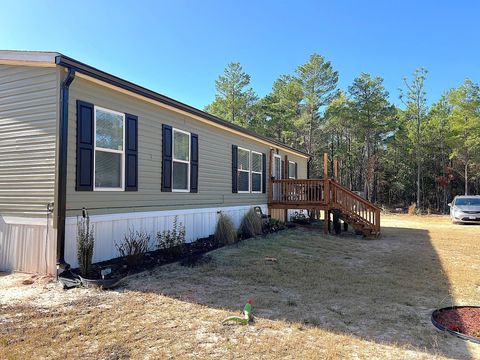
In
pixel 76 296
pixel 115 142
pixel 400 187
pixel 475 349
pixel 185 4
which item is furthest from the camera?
pixel 400 187

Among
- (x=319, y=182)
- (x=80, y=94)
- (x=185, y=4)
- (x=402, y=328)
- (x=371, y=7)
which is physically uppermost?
(x=371, y=7)

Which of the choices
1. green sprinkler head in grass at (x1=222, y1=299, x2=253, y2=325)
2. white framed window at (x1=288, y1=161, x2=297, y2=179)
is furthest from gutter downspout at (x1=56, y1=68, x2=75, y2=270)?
white framed window at (x1=288, y1=161, x2=297, y2=179)

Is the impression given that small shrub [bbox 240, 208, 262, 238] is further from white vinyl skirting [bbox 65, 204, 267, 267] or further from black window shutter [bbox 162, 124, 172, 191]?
black window shutter [bbox 162, 124, 172, 191]

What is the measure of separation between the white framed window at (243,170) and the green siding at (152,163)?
271 mm

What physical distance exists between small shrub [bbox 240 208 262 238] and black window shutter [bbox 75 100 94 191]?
565 centimetres

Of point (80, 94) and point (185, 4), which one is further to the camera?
point (185, 4)

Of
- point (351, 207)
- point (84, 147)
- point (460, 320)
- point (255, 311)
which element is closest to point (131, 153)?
point (84, 147)

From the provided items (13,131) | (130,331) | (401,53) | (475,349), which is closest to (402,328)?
(475,349)

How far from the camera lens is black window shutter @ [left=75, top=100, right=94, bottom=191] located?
5.75 metres

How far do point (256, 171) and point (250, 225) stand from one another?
8.32 ft

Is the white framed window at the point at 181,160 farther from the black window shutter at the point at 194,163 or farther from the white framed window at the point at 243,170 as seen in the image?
the white framed window at the point at 243,170

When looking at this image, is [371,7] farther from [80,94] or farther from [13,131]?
[13,131]

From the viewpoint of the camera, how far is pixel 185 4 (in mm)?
11328

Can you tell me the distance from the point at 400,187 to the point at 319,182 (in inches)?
900
